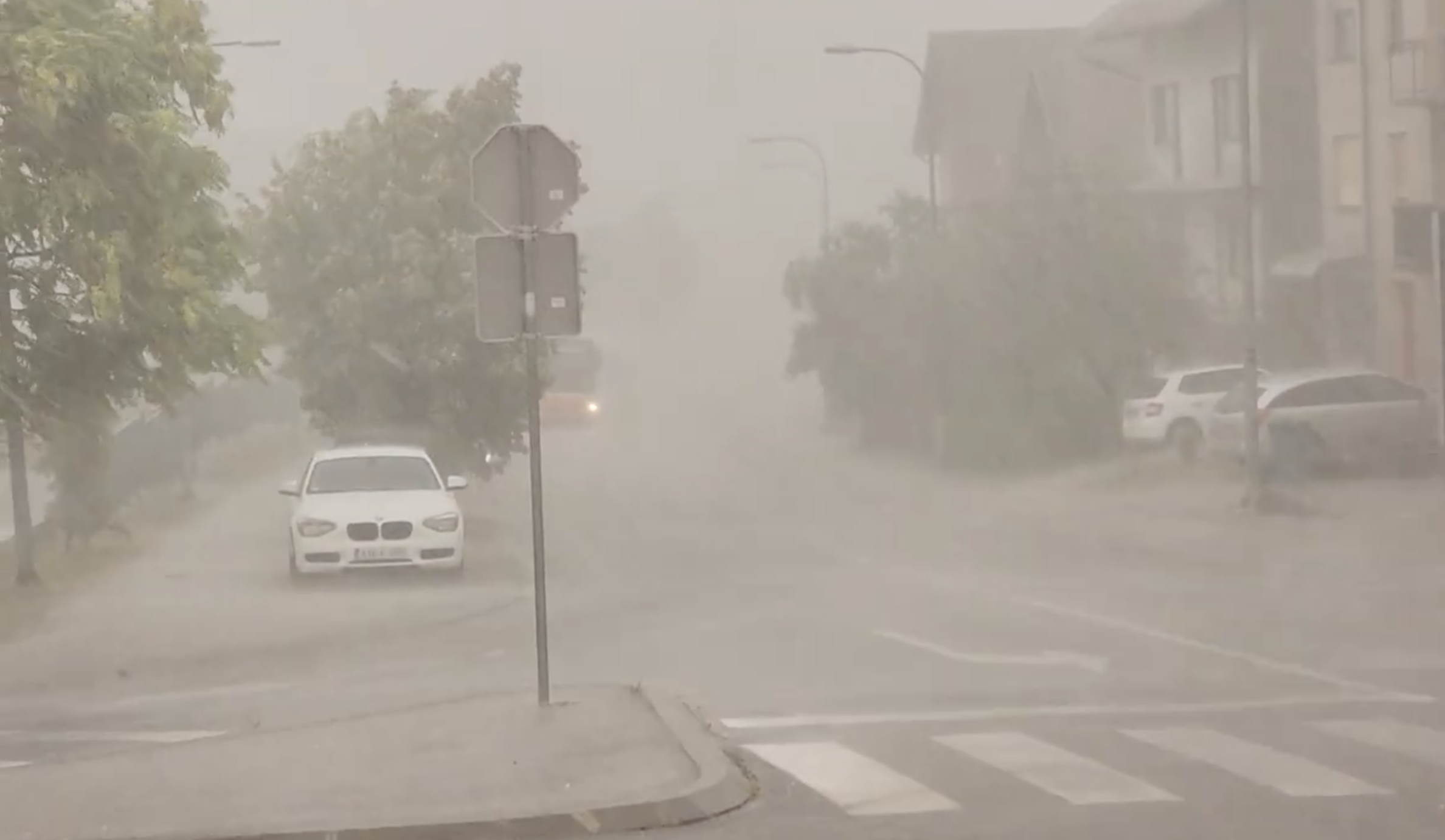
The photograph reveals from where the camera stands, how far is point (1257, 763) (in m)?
9.94

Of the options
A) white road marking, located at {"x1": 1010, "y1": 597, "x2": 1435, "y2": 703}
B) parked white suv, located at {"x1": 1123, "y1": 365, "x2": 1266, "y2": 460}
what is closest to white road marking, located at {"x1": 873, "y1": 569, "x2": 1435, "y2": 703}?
white road marking, located at {"x1": 1010, "y1": 597, "x2": 1435, "y2": 703}

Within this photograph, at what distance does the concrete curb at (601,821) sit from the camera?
825 cm

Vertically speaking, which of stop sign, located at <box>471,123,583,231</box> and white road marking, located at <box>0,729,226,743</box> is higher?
stop sign, located at <box>471,123,583,231</box>

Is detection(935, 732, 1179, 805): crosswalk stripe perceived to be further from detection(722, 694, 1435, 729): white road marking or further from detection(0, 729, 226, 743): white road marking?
detection(0, 729, 226, 743): white road marking

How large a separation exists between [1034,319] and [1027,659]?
2262 cm

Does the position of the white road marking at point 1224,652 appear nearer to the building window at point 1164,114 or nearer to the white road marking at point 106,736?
the white road marking at point 106,736

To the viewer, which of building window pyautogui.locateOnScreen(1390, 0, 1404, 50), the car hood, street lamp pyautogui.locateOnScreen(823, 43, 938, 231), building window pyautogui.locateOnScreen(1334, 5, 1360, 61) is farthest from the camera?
building window pyautogui.locateOnScreen(1334, 5, 1360, 61)

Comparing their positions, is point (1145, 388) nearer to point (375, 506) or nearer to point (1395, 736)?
point (375, 506)

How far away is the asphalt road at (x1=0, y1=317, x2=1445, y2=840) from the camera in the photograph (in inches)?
367

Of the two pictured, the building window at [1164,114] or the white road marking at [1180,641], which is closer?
the white road marking at [1180,641]

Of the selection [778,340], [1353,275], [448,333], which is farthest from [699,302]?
[448,333]

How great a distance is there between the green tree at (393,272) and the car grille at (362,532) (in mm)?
6935

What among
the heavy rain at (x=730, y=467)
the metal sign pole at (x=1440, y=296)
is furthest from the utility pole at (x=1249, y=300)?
the metal sign pole at (x=1440, y=296)

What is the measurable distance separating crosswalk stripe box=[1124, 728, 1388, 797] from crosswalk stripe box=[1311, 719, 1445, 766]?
21.1 inches
